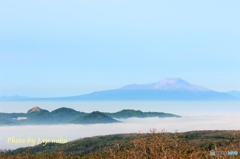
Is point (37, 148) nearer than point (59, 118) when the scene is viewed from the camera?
Yes

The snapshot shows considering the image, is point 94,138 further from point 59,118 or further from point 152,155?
point 59,118

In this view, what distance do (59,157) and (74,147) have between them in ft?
207

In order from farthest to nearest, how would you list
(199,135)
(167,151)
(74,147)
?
(74,147), (199,135), (167,151)

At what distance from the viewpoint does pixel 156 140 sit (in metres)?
18.0

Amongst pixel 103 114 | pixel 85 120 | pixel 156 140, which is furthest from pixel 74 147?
pixel 103 114

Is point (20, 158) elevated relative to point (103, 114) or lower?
lower

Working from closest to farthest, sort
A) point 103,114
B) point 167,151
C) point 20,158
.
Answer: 1. point 167,151
2. point 20,158
3. point 103,114

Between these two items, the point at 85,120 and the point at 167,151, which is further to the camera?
the point at 85,120

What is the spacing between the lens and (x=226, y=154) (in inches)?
684

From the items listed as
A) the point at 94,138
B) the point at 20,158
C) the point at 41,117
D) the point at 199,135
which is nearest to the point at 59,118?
the point at 41,117

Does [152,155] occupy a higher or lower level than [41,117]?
lower

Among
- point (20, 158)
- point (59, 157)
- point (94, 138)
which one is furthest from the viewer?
point (94, 138)

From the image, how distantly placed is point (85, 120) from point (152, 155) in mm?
149107

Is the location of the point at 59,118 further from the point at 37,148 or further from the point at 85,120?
the point at 37,148
